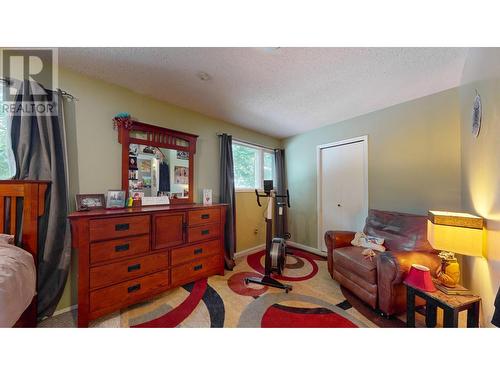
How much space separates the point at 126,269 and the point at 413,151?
3.37m

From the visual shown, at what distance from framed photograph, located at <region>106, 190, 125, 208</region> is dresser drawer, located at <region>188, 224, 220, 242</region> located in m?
0.76

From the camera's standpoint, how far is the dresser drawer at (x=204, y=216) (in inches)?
75.3

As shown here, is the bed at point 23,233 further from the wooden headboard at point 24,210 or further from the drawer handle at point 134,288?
the drawer handle at point 134,288

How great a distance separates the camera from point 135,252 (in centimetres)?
152

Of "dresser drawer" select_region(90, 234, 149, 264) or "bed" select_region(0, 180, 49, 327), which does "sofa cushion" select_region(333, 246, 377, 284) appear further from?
"bed" select_region(0, 180, 49, 327)

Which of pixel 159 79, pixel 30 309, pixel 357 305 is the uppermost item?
pixel 159 79

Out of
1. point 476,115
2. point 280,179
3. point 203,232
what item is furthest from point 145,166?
point 476,115

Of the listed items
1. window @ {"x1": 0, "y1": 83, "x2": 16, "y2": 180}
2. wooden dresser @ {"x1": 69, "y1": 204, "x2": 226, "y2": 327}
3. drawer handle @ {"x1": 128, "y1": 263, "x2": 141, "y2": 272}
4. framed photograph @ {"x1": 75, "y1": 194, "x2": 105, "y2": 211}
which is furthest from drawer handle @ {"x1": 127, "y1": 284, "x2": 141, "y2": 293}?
window @ {"x1": 0, "y1": 83, "x2": 16, "y2": 180}

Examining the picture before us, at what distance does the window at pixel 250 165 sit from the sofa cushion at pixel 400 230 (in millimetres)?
1898
